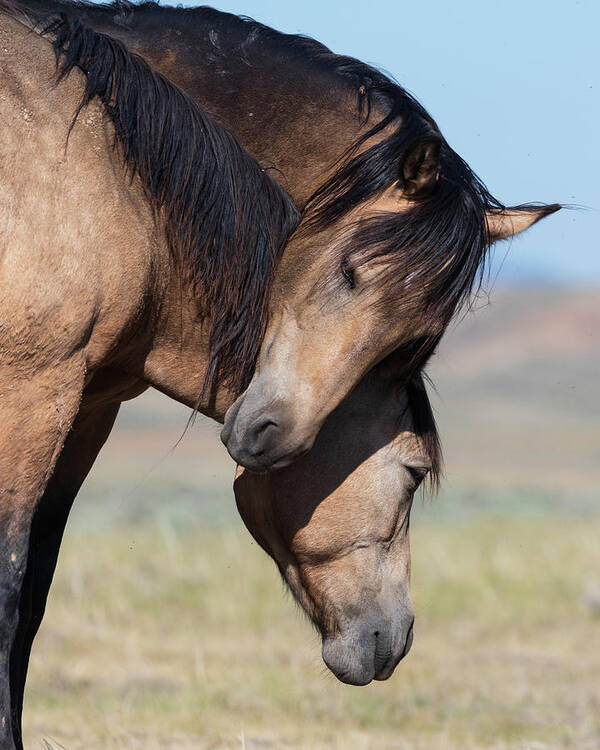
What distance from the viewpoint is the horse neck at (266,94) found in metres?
3.87

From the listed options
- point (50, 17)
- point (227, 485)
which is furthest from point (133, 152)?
point (227, 485)

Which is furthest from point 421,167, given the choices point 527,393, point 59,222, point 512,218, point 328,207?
point 527,393

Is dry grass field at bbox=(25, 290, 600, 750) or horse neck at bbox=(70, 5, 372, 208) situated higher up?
horse neck at bbox=(70, 5, 372, 208)

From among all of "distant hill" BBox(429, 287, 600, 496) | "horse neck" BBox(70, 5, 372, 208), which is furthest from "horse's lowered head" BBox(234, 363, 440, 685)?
"horse neck" BBox(70, 5, 372, 208)

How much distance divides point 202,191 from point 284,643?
5.45 metres

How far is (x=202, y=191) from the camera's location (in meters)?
3.54

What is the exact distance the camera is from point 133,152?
11.1ft

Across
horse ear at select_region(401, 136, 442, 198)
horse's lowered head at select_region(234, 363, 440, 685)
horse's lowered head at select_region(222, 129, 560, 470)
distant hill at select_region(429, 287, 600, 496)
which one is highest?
horse ear at select_region(401, 136, 442, 198)

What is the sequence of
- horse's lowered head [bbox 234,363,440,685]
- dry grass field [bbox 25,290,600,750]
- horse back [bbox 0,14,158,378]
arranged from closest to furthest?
horse back [bbox 0,14,158,378] → horse's lowered head [bbox 234,363,440,685] → dry grass field [bbox 25,290,600,750]

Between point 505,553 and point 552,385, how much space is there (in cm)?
5220

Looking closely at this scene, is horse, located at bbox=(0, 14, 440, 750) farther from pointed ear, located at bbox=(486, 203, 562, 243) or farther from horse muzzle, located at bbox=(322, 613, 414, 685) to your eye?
pointed ear, located at bbox=(486, 203, 562, 243)

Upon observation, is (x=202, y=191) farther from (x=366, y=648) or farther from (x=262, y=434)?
(x=366, y=648)

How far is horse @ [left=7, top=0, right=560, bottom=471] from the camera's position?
3355 millimetres

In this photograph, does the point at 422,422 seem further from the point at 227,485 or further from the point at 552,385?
the point at 552,385
